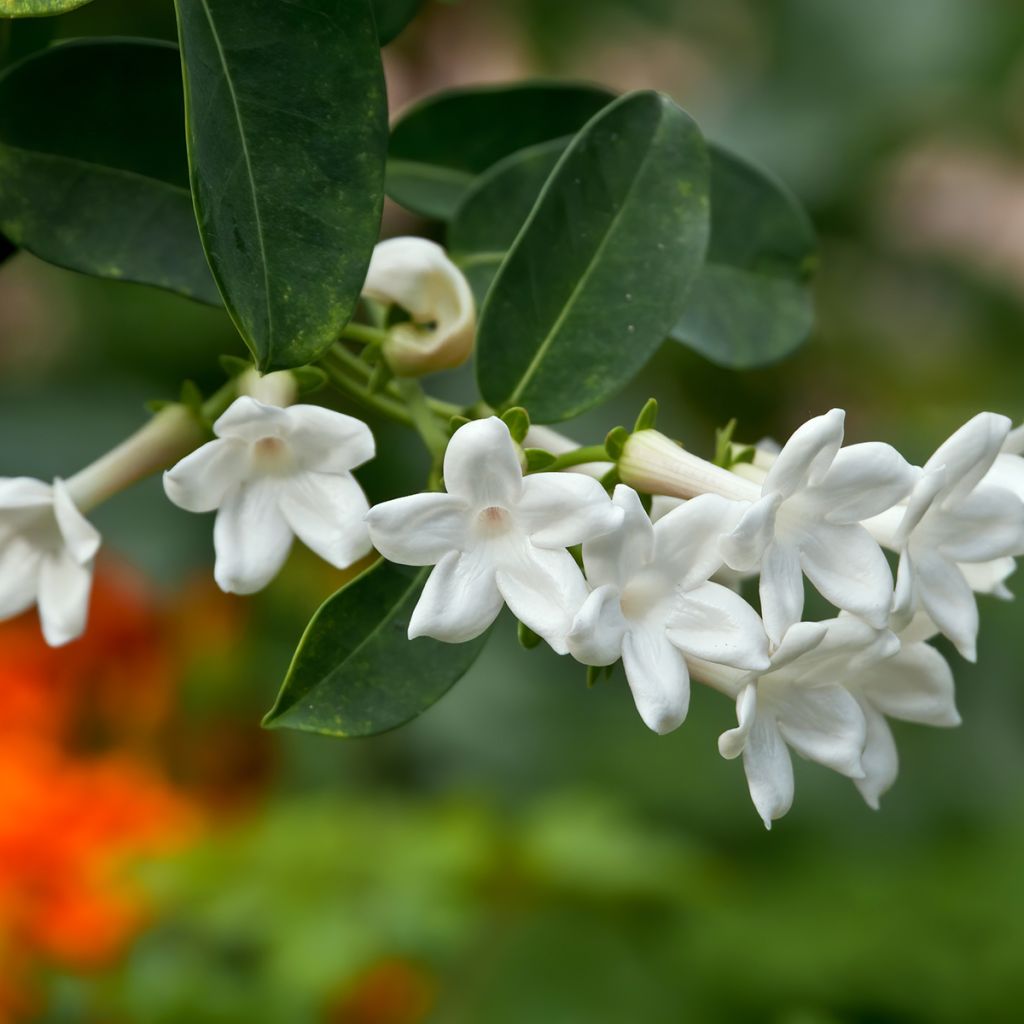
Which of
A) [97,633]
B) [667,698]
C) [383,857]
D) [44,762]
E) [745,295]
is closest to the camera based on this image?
[667,698]

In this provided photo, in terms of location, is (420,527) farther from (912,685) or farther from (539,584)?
(912,685)

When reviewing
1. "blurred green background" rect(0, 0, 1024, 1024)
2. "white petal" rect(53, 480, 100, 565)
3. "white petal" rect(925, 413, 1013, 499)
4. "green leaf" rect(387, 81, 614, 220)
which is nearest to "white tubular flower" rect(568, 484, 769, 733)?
"white petal" rect(925, 413, 1013, 499)

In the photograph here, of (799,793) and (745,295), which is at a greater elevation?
(745,295)

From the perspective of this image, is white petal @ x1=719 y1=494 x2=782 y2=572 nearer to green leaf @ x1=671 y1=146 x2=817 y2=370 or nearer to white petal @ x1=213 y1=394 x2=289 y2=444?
white petal @ x1=213 y1=394 x2=289 y2=444

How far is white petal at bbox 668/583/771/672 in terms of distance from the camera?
55cm

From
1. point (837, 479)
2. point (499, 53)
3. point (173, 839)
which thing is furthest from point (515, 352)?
point (499, 53)

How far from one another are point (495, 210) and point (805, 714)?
350 millimetres

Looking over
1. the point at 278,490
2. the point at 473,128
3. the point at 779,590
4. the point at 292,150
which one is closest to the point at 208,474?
the point at 278,490

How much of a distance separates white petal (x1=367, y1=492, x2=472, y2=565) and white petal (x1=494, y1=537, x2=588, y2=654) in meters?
0.02

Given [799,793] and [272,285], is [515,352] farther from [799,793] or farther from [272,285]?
[799,793]

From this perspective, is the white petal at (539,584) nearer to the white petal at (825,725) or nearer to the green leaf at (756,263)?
the white petal at (825,725)

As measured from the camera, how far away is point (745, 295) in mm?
850

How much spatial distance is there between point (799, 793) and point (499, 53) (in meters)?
1.29

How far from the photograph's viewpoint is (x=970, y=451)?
602mm
